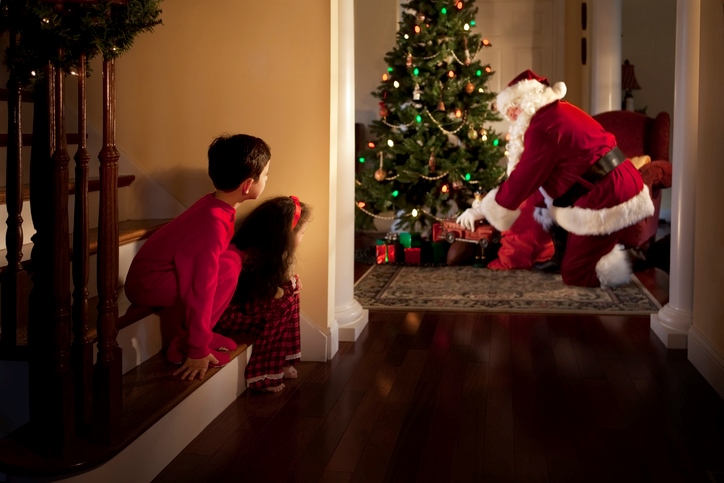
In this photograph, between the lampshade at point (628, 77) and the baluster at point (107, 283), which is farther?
the lampshade at point (628, 77)

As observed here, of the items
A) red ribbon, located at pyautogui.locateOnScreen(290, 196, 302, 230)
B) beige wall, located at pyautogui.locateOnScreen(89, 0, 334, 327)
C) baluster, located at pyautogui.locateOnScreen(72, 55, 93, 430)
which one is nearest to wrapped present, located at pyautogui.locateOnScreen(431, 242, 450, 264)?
beige wall, located at pyautogui.locateOnScreen(89, 0, 334, 327)

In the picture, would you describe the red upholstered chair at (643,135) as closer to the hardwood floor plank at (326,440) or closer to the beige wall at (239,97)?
the beige wall at (239,97)

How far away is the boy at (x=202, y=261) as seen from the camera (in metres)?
2.81

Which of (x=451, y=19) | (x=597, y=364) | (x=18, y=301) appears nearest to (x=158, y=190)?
(x=18, y=301)

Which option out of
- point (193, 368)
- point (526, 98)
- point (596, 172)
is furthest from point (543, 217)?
point (193, 368)

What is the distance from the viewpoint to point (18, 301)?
8.06ft

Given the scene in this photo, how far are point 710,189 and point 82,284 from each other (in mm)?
2488

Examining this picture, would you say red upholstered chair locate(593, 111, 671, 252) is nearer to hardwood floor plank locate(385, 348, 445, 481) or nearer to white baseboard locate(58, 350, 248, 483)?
hardwood floor plank locate(385, 348, 445, 481)

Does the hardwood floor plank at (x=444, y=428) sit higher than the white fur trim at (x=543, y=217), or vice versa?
the white fur trim at (x=543, y=217)

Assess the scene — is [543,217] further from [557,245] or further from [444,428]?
[444,428]

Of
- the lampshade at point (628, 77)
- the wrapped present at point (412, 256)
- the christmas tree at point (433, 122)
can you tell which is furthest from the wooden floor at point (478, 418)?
the lampshade at point (628, 77)

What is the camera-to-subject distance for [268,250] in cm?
321

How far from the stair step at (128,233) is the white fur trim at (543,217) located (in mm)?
3180

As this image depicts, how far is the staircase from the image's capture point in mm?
2148
